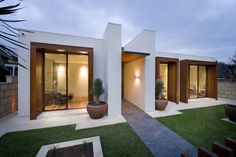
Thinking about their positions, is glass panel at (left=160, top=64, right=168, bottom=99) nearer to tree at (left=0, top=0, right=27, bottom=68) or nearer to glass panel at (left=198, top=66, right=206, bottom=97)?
glass panel at (left=198, top=66, right=206, bottom=97)

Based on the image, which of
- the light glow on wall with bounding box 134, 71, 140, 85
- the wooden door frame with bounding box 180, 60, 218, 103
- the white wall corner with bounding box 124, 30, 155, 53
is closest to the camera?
the white wall corner with bounding box 124, 30, 155, 53

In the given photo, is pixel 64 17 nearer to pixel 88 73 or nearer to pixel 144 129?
pixel 88 73

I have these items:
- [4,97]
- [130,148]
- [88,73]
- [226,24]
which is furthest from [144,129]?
[226,24]

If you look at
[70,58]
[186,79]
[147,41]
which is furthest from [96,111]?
[186,79]

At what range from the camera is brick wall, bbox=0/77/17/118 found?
542cm

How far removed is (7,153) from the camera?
2.92m

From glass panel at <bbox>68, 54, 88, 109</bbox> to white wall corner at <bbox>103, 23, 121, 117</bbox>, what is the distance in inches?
71.8

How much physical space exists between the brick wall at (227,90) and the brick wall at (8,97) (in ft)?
51.6

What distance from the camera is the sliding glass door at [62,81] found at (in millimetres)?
6336

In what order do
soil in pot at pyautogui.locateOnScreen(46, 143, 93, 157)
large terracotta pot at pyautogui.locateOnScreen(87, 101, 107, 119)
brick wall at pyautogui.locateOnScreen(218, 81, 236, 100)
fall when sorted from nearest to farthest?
soil in pot at pyautogui.locateOnScreen(46, 143, 93, 157) → large terracotta pot at pyautogui.locateOnScreen(87, 101, 107, 119) → brick wall at pyautogui.locateOnScreen(218, 81, 236, 100)

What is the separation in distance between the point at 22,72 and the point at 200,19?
11740mm

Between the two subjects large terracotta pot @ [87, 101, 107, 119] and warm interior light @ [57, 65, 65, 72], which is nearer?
large terracotta pot @ [87, 101, 107, 119]

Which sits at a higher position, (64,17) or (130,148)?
(64,17)

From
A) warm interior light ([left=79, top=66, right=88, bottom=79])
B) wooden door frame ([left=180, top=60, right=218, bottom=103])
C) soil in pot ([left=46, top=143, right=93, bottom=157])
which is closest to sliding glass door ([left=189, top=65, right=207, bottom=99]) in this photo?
wooden door frame ([left=180, top=60, right=218, bottom=103])
